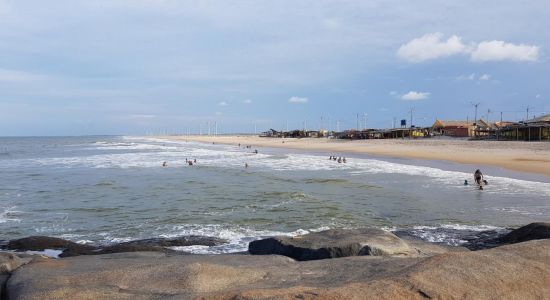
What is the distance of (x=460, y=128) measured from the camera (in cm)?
7812

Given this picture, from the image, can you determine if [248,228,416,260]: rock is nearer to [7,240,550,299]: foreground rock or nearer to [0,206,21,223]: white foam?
[7,240,550,299]: foreground rock

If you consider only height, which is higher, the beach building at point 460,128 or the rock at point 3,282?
the beach building at point 460,128

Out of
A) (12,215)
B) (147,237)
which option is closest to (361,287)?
(147,237)

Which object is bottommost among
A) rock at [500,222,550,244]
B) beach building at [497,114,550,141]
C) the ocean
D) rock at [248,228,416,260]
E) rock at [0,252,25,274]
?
the ocean

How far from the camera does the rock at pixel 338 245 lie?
20.7 feet

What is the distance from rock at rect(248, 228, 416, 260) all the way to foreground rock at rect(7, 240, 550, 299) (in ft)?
5.92

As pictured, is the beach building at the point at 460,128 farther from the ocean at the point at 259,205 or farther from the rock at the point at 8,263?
the rock at the point at 8,263

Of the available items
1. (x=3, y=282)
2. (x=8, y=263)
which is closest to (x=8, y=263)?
(x=8, y=263)

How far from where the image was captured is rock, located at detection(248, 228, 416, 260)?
6.31 meters

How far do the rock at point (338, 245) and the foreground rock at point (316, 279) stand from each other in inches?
71.0

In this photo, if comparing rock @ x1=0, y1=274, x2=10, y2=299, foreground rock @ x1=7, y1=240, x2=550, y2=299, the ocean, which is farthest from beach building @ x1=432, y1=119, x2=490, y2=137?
rock @ x1=0, y1=274, x2=10, y2=299

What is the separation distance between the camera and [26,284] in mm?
3969

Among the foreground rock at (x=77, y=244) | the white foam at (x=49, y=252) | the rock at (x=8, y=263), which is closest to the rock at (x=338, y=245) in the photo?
the foreground rock at (x=77, y=244)

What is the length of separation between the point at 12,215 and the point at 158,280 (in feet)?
45.9
